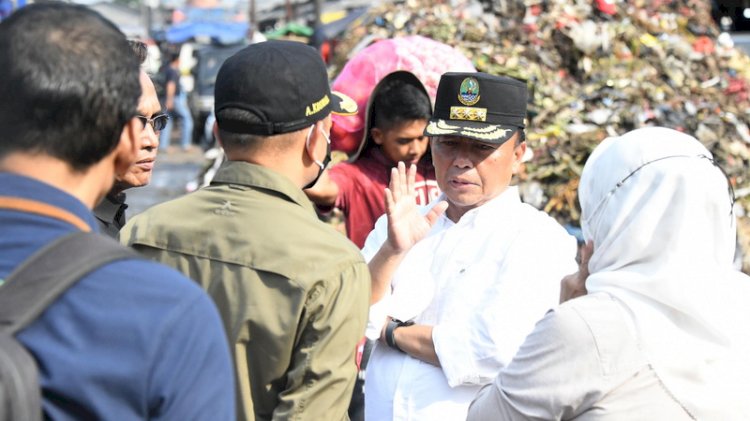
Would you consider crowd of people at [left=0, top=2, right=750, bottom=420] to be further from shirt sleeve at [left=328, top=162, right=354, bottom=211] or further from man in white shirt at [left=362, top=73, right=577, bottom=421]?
shirt sleeve at [left=328, top=162, right=354, bottom=211]

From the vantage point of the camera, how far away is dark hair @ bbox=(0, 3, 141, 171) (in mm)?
1478

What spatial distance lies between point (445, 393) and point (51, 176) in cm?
170

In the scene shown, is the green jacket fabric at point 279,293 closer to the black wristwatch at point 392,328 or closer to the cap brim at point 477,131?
the black wristwatch at point 392,328

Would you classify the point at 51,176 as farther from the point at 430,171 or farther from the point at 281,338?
the point at 430,171

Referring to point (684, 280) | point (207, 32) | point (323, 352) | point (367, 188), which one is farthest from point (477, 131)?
point (207, 32)

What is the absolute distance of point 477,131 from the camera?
125 inches

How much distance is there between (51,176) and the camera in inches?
59.2

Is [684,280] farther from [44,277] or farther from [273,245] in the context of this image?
[44,277]

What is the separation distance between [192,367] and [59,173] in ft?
1.25

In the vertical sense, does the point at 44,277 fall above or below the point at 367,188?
above

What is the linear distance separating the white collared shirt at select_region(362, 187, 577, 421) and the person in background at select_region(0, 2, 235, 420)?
4.47ft

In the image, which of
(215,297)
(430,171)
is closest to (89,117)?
(215,297)

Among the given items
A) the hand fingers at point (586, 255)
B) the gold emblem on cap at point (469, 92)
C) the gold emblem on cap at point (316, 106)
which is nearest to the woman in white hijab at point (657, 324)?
the hand fingers at point (586, 255)

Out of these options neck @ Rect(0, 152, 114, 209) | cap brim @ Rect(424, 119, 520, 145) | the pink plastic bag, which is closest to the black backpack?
neck @ Rect(0, 152, 114, 209)
